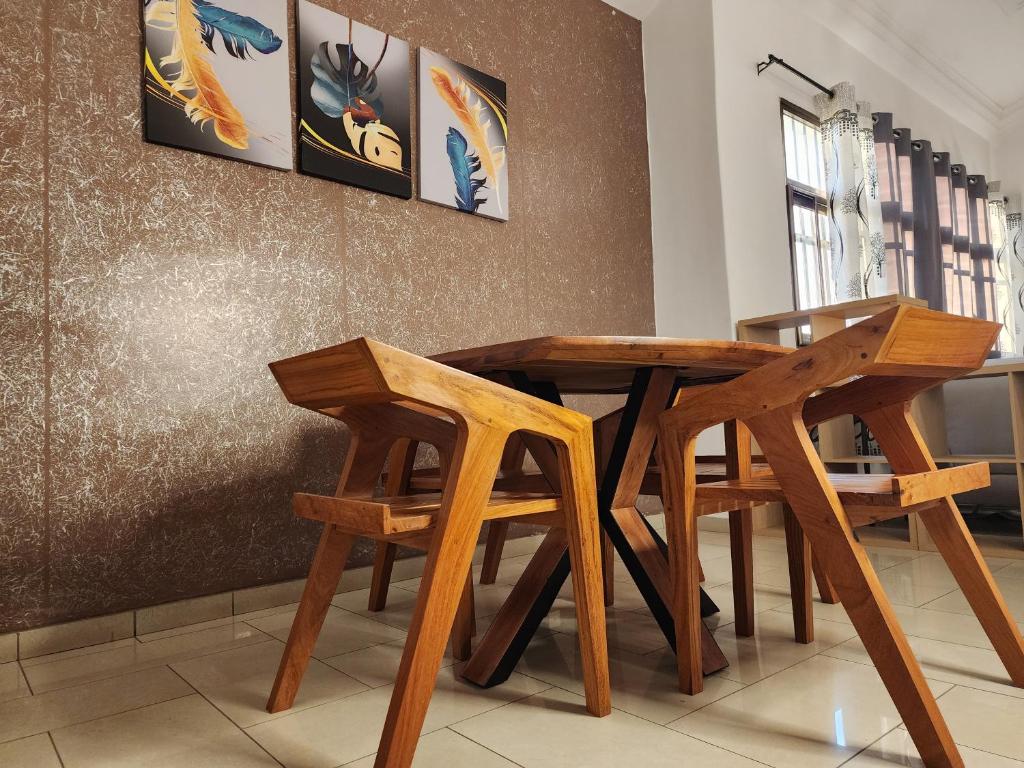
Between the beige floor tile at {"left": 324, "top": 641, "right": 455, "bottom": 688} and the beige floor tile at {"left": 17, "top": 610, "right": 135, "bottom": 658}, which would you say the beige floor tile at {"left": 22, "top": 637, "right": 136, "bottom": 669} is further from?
the beige floor tile at {"left": 324, "top": 641, "right": 455, "bottom": 688}

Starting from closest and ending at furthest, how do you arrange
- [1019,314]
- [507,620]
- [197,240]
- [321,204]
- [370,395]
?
[370,395] → [507,620] → [197,240] → [321,204] → [1019,314]

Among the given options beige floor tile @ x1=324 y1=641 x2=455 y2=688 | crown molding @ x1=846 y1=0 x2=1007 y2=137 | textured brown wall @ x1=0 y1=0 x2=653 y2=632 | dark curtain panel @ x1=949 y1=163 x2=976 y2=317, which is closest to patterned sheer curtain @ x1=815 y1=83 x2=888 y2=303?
crown molding @ x1=846 y1=0 x2=1007 y2=137

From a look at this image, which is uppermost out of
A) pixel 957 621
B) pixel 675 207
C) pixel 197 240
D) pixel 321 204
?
pixel 675 207

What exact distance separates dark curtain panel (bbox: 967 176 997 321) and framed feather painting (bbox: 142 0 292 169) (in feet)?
19.7

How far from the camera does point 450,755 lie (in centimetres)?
122

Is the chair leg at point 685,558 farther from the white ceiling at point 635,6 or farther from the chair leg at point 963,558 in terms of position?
the white ceiling at point 635,6

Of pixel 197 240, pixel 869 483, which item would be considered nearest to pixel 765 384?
pixel 869 483

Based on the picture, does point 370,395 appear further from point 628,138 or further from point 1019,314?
point 1019,314

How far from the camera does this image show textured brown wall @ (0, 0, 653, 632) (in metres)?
1.95

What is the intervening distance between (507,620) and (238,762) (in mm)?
620

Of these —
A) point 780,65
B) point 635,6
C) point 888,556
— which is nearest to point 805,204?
point 780,65

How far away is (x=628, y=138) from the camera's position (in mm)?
3926

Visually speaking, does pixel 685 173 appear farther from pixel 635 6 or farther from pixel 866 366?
pixel 866 366

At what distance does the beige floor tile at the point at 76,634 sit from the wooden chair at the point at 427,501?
2.88ft
